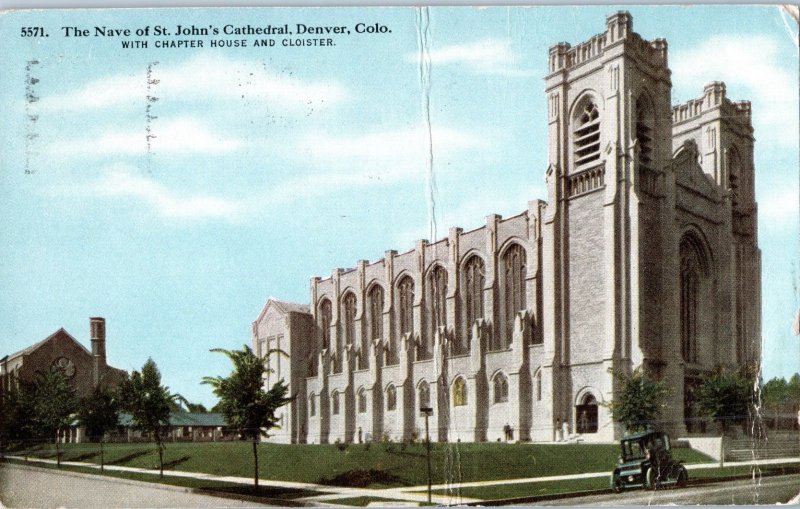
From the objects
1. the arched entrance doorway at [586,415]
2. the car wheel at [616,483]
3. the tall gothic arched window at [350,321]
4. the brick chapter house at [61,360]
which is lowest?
the car wheel at [616,483]

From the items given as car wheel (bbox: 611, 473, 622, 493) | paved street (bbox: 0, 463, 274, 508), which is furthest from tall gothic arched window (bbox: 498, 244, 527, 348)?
paved street (bbox: 0, 463, 274, 508)

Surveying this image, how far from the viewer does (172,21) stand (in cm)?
1352

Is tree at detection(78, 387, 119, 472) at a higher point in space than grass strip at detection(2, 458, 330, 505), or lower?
higher

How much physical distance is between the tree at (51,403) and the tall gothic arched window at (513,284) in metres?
8.16

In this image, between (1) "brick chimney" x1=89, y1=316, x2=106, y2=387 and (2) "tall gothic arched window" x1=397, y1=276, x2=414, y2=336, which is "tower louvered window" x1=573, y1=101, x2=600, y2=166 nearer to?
(2) "tall gothic arched window" x1=397, y1=276, x2=414, y2=336

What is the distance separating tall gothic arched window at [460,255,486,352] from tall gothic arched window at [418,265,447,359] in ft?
2.00

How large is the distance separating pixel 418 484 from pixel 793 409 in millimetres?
6029

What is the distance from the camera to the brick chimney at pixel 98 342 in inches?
560

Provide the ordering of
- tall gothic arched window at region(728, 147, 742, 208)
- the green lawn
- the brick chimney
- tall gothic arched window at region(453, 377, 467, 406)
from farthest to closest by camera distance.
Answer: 1. tall gothic arched window at region(728, 147, 742, 208)
2. tall gothic arched window at region(453, 377, 467, 406)
3. the brick chimney
4. the green lawn

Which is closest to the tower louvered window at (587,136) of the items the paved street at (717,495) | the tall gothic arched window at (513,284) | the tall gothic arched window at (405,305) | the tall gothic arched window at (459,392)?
the tall gothic arched window at (513,284)

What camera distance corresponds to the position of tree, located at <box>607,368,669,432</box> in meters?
14.9

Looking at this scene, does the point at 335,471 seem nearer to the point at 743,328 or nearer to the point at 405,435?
the point at 405,435

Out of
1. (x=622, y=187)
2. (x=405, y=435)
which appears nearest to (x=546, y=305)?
(x=622, y=187)

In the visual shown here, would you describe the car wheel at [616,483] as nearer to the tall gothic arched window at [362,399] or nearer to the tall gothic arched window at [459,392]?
the tall gothic arched window at [459,392]
